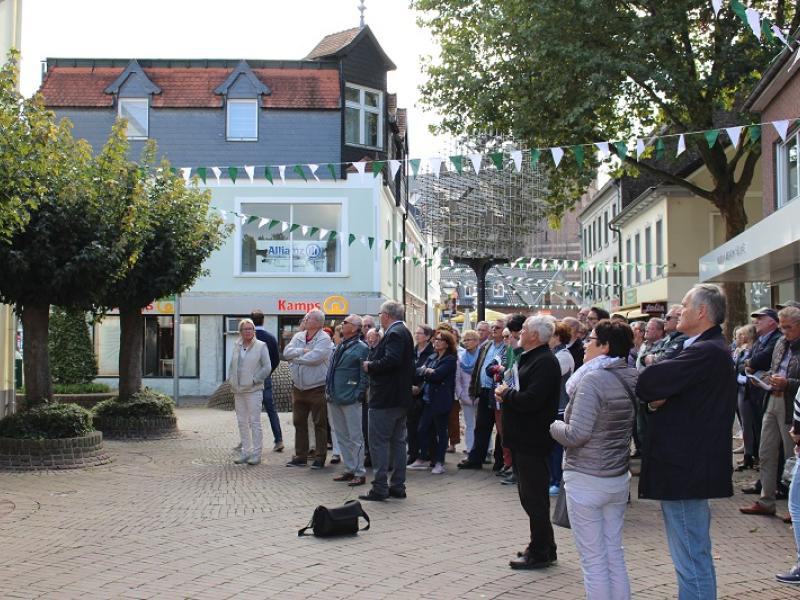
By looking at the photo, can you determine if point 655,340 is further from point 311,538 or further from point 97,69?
point 97,69

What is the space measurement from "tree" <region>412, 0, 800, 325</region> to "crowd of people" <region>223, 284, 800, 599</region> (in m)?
11.4

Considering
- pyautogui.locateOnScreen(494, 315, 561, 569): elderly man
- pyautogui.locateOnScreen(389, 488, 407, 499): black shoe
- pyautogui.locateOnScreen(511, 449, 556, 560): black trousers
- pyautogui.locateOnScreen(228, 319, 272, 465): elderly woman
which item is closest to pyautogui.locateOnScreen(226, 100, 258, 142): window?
pyautogui.locateOnScreen(228, 319, 272, 465): elderly woman

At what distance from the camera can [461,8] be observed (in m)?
25.4

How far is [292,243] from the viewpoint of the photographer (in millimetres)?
30469

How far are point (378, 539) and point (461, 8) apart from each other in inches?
798

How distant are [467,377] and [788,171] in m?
9.92

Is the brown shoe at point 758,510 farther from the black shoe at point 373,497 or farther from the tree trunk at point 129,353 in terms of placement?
the tree trunk at point 129,353

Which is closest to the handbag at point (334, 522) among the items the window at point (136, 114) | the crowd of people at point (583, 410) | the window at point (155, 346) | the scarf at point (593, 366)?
the crowd of people at point (583, 410)

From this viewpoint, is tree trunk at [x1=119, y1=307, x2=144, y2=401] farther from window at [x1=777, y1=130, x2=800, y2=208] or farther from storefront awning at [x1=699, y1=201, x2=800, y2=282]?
window at [x1=777, y1=130, x2=800, y2=208]

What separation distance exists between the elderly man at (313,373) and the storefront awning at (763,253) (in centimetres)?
692

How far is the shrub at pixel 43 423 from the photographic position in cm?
Answer: 1214

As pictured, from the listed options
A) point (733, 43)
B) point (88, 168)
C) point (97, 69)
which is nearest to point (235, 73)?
point (97, 69)

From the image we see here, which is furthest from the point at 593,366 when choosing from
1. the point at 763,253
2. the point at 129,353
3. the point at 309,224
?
the point at 309,224

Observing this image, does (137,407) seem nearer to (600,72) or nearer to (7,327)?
(7,327)
